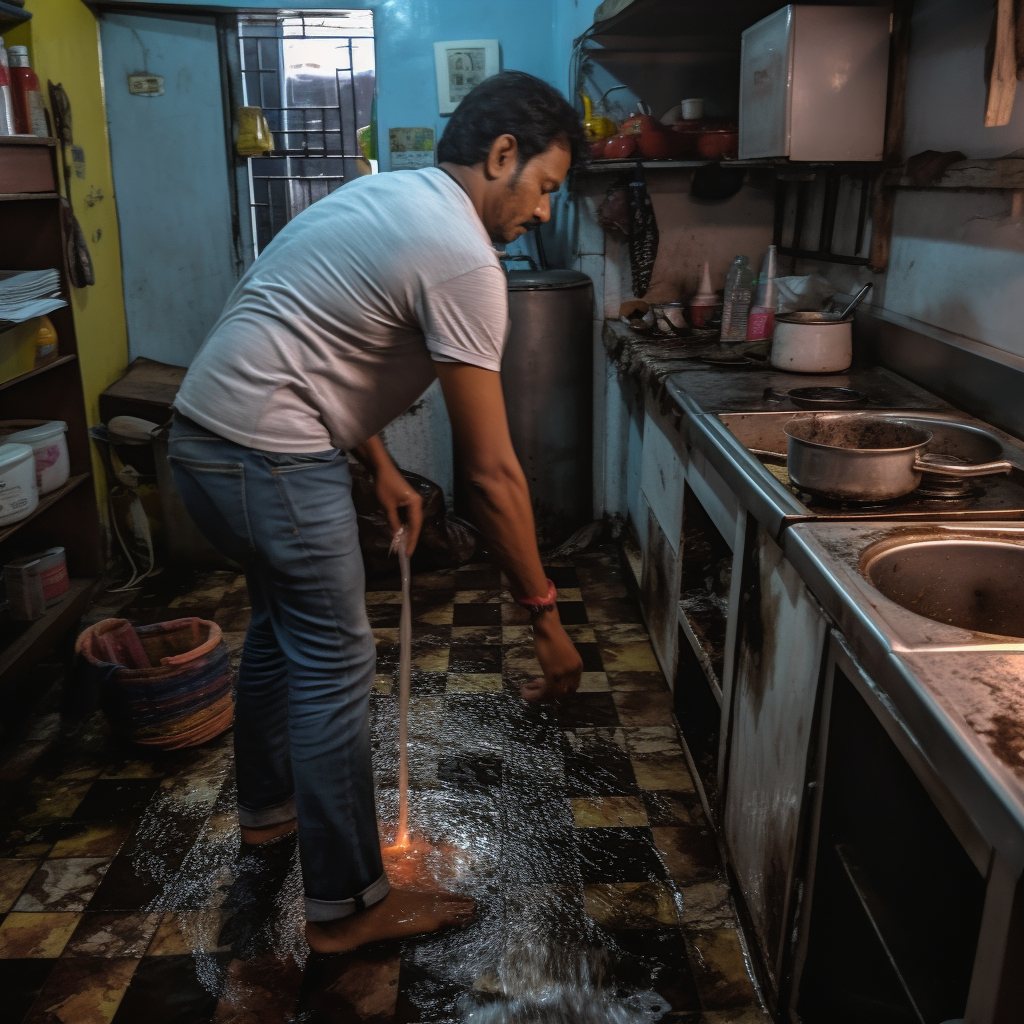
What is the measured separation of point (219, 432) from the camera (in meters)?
1.67

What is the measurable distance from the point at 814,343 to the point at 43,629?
2.45m

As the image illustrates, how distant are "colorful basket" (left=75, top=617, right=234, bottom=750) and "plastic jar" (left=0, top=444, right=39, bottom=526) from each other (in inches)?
17.0

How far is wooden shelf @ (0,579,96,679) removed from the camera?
269 centimetres

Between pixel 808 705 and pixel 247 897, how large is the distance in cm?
132

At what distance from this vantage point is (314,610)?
1738mm

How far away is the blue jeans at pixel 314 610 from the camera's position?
1.69 m

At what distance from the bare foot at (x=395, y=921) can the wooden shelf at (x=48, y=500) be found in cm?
158

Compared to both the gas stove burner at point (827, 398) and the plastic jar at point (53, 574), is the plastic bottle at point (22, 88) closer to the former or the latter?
the plastic jar at point (53, 574)

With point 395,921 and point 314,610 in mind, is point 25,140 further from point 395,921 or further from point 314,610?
point 395,921

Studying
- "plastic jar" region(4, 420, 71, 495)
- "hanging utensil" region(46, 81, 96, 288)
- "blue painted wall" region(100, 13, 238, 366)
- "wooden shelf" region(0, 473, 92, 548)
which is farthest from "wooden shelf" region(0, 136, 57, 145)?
"blue painted wall" region(100, 13, 238, 366)

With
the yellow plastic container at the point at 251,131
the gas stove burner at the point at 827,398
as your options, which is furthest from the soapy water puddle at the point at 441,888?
the yellow plastic container at the point at 251,131

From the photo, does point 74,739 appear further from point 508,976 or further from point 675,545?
point 675,545

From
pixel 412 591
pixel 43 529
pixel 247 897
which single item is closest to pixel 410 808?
pixel 247 897

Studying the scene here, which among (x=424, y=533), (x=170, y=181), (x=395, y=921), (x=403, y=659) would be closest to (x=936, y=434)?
(x=403, y=659)
